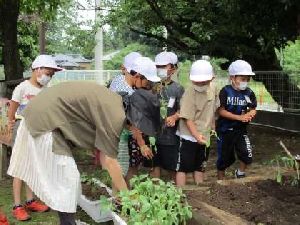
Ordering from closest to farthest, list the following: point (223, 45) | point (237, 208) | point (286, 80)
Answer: point (237, 208) → point (223, 45) → point (286, 80)

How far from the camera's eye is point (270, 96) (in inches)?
449

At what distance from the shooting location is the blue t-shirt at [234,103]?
5.43m

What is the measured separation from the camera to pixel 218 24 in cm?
909

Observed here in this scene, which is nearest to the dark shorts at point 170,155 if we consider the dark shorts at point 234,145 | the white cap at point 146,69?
the dark shorts at point 234,145

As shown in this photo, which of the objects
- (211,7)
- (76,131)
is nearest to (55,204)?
(76,131)

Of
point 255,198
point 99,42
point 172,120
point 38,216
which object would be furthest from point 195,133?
point 99,42

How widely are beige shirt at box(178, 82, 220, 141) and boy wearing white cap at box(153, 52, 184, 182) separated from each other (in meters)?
0.11

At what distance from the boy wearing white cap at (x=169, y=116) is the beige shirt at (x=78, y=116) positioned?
1752 millimetres

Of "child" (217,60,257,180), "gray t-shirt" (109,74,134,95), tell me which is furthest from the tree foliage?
"gray t-shirt" (109,74,134,95)

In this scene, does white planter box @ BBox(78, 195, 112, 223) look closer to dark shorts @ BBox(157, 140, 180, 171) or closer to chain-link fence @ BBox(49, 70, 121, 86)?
dark shorts @ BBox(157, 140, 180, 171)

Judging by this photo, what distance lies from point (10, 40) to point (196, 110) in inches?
166

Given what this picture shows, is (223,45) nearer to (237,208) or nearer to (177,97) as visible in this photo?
(177,97)

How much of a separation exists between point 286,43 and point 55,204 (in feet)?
23.0

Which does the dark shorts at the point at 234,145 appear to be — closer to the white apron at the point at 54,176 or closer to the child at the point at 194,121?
the child at the point at 194,121
